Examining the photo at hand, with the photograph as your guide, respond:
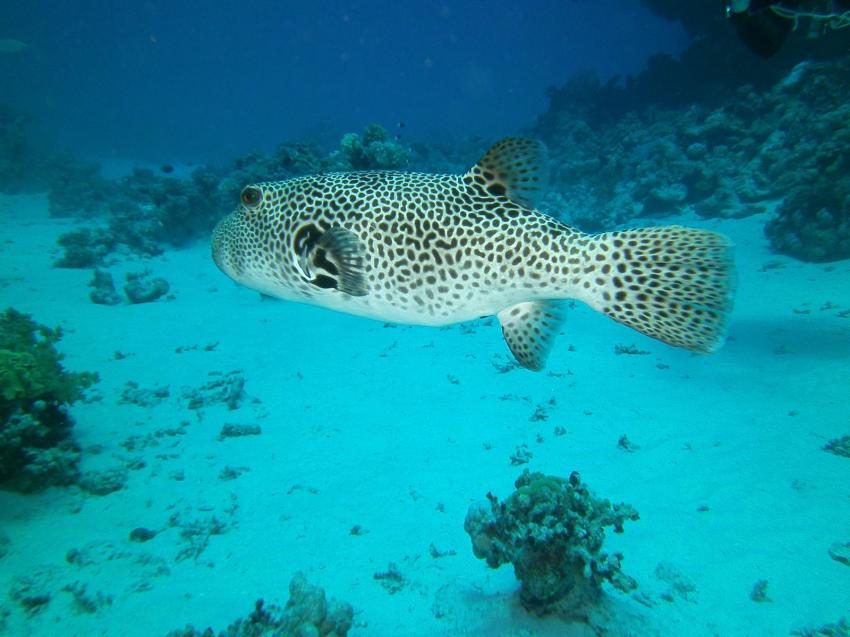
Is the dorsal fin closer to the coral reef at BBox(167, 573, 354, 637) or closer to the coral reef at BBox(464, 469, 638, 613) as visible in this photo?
the coral reef at BBox(464, 469, 638, 613)

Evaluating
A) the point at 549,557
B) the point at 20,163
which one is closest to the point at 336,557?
the point at 549,557

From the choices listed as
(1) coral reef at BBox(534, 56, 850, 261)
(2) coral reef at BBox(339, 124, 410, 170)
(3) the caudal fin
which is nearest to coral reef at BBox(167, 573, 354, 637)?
(3) the caudal fin

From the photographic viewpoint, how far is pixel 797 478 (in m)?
5.81

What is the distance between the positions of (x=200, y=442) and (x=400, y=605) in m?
4.26

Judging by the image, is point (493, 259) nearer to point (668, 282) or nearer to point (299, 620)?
point (668, 282)

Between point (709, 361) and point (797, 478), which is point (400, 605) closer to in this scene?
point (797, 478)

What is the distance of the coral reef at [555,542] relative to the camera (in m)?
3.86

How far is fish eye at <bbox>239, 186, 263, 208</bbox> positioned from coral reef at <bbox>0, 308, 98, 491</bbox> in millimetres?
4364

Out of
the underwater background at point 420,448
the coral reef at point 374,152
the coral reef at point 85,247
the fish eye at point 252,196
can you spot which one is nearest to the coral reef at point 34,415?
the underwater background at point 420,448

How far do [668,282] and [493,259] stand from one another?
1.17 meters

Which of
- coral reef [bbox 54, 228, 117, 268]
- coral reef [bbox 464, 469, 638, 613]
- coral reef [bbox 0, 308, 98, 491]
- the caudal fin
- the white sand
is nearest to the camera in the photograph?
the caudal fin

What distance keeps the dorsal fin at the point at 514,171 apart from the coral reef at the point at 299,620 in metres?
3.82

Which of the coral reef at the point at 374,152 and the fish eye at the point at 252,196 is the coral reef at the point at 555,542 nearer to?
the fish eye at the point at 252,196

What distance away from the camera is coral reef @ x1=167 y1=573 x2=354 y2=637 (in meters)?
3.71
